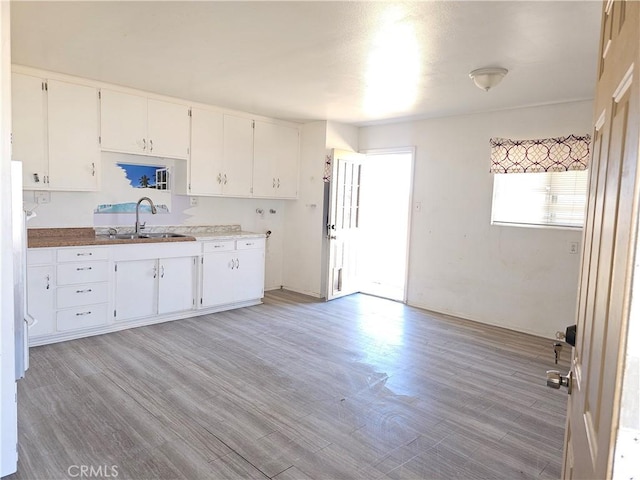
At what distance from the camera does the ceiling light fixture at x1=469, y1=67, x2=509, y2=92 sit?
3.18 meters

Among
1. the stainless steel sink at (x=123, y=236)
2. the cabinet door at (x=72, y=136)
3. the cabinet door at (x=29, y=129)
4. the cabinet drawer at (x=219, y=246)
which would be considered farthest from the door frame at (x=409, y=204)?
the cabinet door at (x=29, y=129)

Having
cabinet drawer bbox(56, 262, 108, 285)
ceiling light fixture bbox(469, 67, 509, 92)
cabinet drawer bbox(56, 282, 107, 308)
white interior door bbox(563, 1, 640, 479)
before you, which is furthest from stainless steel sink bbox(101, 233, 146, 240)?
white interior door bbox(563, 1, 640, 479)

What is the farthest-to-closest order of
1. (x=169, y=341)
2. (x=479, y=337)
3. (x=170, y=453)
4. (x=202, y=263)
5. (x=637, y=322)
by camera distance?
(x=202, y=263) < (x=479, y=337) < (x=169, y=341) < (x=170, y=453) < (x=637, y=322)

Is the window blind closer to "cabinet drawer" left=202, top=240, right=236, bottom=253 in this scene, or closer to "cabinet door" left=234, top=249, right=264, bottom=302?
"cabinet door" left=234, top=249, right=264, bottom=302

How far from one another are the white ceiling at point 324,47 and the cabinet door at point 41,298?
1786mm

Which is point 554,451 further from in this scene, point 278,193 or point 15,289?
point 278,193

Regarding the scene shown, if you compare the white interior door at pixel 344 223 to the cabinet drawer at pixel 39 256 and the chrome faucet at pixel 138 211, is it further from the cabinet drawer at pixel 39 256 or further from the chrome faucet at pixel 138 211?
the cabinet drawer at pixel 39 256

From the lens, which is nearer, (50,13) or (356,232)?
(50,13)

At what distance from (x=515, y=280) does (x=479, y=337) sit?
2.63ft

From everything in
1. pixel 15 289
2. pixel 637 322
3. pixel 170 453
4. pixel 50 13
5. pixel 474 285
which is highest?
pixel 50 13

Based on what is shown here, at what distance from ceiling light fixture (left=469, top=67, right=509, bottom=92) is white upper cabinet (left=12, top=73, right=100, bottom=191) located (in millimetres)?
3482

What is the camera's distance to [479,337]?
14.2ft

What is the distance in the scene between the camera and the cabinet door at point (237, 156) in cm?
515

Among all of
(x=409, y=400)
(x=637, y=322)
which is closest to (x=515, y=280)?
(x=409, y=400)
